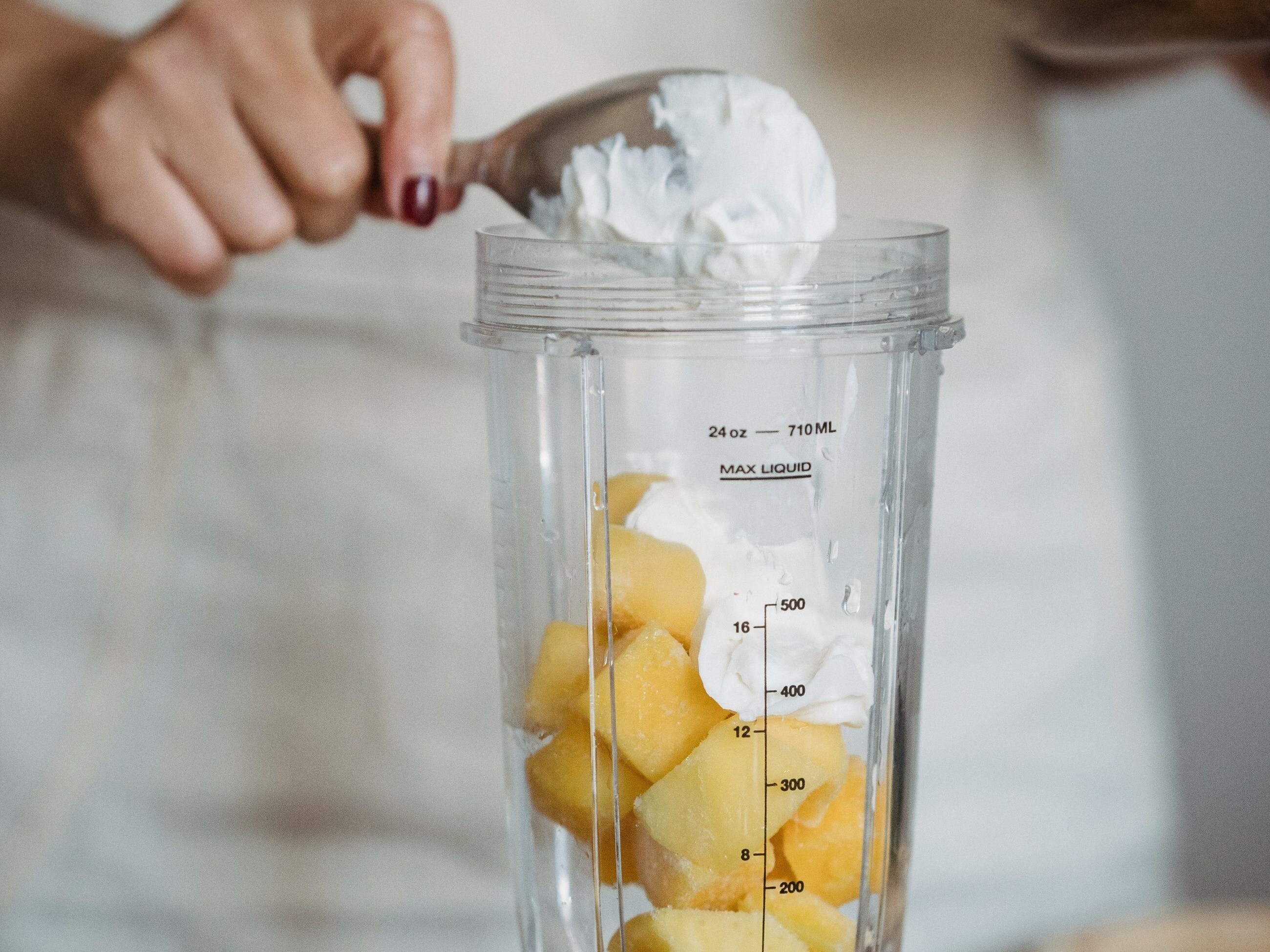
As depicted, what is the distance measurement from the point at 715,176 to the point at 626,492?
4.9 inches

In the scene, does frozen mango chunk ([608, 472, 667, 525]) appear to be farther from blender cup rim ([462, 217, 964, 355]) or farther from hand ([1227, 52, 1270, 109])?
hand ([1227, 52, 1270, 109])

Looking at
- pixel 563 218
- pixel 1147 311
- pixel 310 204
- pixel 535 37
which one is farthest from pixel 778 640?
pixel 1147 311

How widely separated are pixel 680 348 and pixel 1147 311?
0.62m

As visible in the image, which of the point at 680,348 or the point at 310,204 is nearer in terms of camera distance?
the point at 680,348

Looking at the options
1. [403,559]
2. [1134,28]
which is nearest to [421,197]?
[403,559]

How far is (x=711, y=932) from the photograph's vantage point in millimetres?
434

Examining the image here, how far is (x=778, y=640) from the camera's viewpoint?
1.43ft

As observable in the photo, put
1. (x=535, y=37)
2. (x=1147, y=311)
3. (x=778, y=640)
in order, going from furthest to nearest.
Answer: (x=1147, y=311) < (x=535, y=37) < (x=778, y=640)

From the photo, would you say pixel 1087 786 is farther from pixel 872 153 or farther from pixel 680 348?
pixel 680 348

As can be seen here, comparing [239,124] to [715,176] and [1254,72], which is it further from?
[1254,72]

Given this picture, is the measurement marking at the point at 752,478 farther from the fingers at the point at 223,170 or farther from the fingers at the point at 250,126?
the fingers at the point at 223,170

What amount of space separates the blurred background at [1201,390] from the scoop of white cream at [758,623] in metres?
0.55

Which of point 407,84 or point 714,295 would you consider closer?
point 714,295

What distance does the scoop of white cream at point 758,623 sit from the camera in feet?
1.41
